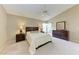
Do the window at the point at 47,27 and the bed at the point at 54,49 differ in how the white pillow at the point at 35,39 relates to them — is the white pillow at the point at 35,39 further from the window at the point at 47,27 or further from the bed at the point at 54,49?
the window at the point at 47,27

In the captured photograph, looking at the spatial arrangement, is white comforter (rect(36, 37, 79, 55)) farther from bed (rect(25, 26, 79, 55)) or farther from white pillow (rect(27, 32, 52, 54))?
white pillow (rect(27, 32, 52, 54))

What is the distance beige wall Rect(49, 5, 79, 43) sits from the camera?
3080mm

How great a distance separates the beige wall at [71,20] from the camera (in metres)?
3.08

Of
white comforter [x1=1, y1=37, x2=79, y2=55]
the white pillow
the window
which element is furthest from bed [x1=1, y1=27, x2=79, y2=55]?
the window

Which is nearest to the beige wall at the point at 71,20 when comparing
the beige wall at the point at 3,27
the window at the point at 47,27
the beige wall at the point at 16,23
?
the window at the point at 47,27

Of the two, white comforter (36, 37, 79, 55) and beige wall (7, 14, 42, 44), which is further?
white comforter (36, 37, 79, 55)

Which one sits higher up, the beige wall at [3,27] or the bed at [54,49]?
the beige wall at [3,27]

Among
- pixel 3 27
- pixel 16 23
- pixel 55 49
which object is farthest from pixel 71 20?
pixel 3 27

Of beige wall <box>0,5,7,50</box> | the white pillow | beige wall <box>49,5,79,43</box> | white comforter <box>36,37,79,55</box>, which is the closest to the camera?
beige wall <box>0,5,7,50</box>

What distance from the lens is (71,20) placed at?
3.34m

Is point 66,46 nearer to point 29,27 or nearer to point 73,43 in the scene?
point 73,43
